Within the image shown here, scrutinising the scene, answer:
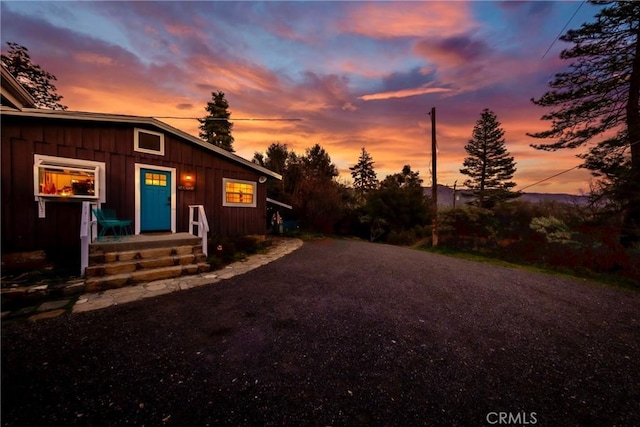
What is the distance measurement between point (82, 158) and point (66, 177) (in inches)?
27.3

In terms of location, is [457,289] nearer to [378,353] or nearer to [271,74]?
[378,353]

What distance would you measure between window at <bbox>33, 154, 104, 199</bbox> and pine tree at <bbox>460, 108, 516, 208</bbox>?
3374 cm

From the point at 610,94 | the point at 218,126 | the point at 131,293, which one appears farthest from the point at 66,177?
the point at 218,126

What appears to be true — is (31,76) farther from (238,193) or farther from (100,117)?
(238,193)

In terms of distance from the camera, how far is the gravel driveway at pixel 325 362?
1833 mm

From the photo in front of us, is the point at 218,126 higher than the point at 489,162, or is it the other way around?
the point at 218,126

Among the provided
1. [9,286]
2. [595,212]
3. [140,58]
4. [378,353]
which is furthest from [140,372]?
[595,212]

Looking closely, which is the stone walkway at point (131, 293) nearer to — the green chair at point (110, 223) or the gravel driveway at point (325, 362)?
the gravel driveway at point (325, 362)

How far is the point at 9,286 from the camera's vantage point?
4.00 metres

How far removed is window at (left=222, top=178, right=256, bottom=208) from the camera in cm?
923

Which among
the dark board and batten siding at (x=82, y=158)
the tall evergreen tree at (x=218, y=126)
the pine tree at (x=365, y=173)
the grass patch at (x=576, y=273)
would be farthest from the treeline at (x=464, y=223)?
the pine tree at (x=365, y=173)

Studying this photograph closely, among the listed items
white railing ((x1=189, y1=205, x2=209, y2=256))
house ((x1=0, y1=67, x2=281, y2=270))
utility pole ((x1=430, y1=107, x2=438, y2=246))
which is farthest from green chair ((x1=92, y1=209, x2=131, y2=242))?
utility pole ((x1=430, y1=107, x2=438, y2=246))

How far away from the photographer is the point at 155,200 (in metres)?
7.61

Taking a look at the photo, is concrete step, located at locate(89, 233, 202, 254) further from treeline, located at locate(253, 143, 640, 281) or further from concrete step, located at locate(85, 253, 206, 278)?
treeline, located at locate(253, 143, 640, 281)
